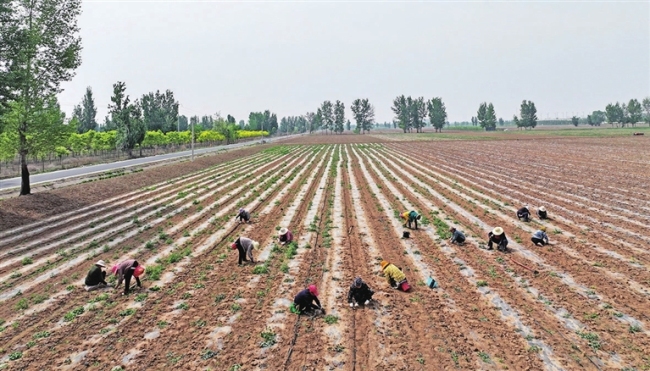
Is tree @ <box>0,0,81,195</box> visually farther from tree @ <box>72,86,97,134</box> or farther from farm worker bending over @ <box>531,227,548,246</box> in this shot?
tree @ <box>72,86,97,134</box>

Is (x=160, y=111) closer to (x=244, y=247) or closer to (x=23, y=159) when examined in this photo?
(x=23, y=159)

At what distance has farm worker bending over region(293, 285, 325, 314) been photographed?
10516mm

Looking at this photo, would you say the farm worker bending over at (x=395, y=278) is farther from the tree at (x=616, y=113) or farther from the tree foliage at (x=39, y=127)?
the tree at (x=616, y=113)

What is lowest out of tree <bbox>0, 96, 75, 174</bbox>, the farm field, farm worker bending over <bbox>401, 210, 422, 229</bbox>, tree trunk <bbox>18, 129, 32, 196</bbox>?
the farm field

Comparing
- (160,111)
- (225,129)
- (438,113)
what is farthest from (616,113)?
(160,111)

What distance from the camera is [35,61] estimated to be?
25688 mm

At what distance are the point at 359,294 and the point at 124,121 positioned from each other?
66133mm

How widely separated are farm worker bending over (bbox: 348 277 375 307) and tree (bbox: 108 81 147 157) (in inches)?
2547

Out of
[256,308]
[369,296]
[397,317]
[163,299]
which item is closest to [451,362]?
[397,317]

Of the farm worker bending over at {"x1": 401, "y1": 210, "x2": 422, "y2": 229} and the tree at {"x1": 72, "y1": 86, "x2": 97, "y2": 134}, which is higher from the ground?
the tree at {"x1": 72, "y1": 86, "x2": 97, "y2": 134}

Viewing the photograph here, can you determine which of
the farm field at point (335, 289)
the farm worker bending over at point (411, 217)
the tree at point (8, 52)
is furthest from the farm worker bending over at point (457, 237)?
the tree at point (8, 52)

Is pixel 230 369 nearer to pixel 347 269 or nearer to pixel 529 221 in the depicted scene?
pixel 347 269

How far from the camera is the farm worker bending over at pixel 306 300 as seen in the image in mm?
10516

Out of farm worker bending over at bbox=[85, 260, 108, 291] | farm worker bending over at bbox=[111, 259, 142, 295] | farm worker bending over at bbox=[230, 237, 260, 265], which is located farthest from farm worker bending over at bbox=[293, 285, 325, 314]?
farm worker bending over at bbox=[85, 260, 108, 291]
